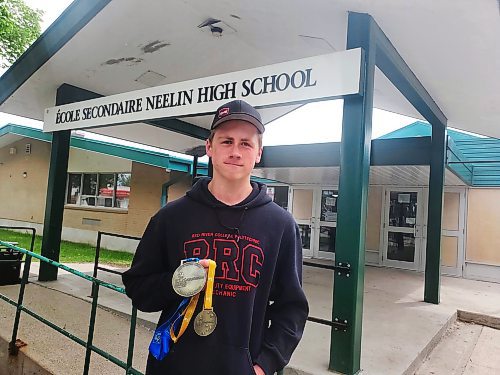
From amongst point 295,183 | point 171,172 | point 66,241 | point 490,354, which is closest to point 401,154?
point 490,354

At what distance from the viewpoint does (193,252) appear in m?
1.30

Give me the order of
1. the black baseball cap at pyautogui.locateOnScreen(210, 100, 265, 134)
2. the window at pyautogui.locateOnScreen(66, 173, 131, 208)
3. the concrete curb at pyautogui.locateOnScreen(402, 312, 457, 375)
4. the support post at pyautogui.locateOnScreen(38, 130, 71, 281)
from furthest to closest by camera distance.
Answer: the window at pyautogui.locateOnScreen(66, 173, 131, 208) → the support post at pyautogui.locateOnScreen(38, 130, 71, 281) → the concrete curb at pyautogui.locateOnScreen(402, 312, 457, 375) → the black baseball cap at pyautogui.locateOnScreen(210, 100, 265, 134)

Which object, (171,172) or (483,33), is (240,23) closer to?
(483,33)

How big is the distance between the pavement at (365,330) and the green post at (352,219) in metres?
0.27

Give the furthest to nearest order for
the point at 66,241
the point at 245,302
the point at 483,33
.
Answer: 1. the point at 66,241
2. the point at 483,33
3. the point at 245,302

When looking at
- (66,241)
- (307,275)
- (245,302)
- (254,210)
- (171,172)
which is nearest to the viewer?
(245,302)

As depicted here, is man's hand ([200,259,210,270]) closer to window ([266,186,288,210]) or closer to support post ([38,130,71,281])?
support post ([38,130,71,281])

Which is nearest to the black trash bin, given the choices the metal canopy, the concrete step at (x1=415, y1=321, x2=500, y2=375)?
the metal canopy

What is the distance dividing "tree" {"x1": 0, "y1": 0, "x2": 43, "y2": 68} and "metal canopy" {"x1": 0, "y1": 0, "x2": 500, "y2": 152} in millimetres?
5756

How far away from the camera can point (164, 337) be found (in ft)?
4.00

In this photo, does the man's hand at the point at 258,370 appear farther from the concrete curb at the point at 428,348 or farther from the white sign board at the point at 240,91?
the concrete curb at the point at 428,348

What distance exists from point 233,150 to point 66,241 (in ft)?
46.8

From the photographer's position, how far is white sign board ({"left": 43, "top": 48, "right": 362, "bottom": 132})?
2.89 m

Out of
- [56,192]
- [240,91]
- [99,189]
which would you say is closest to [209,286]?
[240,91]
